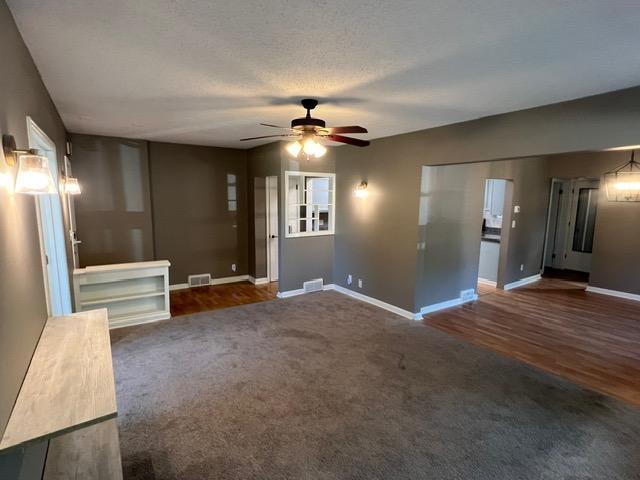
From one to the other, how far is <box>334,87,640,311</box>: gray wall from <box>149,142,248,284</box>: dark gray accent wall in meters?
1.96

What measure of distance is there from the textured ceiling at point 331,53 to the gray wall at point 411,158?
0.66 ft

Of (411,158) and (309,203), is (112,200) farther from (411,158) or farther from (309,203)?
(411,158)

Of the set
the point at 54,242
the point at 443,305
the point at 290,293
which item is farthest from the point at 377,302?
the point at 54,242

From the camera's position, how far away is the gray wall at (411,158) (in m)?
2.70

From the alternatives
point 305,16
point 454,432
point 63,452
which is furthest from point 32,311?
point 454,432

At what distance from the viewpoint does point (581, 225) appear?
7152 mm

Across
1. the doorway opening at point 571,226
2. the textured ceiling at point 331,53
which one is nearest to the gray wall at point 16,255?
the textured ceiling at point 331,53

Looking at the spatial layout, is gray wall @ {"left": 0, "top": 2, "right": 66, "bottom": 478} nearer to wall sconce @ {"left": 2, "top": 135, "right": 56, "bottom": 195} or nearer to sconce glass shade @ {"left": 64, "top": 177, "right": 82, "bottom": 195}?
wall sconce @ {"left": 2, "top": 135, "right": 56, "bottom": 195}

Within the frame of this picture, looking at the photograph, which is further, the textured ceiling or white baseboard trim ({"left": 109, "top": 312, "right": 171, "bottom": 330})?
white baseboard trim ({"left": 109, "top": 312, "right": 171, "bottom": 330})

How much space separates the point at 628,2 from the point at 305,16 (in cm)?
141

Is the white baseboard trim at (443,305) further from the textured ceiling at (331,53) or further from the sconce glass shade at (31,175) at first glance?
the sconce glass shade at (31,175)

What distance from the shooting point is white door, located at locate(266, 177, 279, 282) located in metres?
6.01

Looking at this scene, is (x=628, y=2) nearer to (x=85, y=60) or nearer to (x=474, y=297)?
(x=85, y=60)

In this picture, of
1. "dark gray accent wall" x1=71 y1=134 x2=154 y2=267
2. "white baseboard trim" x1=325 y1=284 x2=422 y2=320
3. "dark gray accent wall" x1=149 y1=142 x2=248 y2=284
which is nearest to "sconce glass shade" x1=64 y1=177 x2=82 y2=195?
"dark gray accent wall" x1=71 y1=134 x2=154 y2=267
